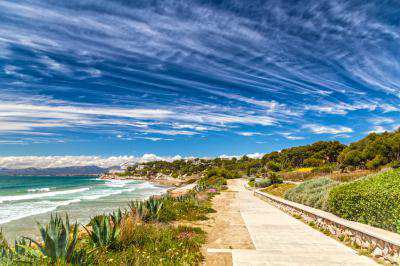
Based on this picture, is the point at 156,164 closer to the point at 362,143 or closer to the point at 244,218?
the point at 362,143

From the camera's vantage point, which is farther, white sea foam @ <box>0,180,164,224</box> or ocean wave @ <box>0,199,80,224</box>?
white sea foam @ <box>0,180,164,224</box>

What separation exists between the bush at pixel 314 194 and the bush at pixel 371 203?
1952 mm

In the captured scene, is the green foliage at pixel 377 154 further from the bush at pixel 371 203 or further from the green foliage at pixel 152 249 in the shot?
the green foliage at pixel 152 249

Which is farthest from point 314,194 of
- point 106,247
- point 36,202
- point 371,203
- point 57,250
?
point 36,202

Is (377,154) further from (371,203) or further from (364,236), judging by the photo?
(364,236)

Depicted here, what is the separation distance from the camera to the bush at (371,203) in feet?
23.7

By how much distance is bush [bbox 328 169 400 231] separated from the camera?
7.22m

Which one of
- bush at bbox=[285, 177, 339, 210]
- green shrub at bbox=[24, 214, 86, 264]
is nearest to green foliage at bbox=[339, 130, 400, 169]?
bush at bbox=[285, 177, 339, 210]

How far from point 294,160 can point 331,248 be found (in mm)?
74898

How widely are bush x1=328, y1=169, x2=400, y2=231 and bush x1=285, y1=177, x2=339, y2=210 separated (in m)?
1.95

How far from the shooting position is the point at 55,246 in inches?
183

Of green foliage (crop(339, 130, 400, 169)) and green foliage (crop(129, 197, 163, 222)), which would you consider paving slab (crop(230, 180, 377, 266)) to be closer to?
green foliage (crop(129, 197, 163, 222))

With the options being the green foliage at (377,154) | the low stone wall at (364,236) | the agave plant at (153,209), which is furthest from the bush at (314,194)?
the green foliage at (377,154)

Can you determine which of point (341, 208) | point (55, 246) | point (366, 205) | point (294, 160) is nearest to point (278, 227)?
point (341, 208)
